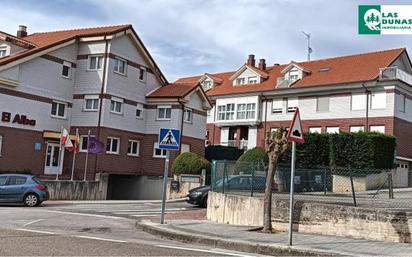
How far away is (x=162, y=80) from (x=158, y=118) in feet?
12.3

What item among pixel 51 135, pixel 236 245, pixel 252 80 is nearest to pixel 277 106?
pixel 252 80

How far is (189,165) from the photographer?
3234 centimetres

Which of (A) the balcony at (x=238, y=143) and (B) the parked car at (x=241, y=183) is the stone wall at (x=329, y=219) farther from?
(A) the balcony at (x=238, y=143)

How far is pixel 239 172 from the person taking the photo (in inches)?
Result: 714

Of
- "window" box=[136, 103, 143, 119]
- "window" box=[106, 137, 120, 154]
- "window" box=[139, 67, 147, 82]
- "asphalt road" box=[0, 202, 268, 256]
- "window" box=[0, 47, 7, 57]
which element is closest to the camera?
"asphalt road" box=[0, 202, 268, 256]

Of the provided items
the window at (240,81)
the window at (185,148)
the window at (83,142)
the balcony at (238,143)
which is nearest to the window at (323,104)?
the balcony at (238,143)

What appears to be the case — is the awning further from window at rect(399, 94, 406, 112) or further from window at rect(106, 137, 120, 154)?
window at rect(399, 94, 406, 112)

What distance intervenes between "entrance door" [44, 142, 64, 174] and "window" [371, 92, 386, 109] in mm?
24782

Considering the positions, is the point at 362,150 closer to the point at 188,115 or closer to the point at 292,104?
the point at 188,115

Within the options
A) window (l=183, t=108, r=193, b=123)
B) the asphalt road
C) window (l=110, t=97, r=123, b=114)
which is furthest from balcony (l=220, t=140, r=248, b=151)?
the asphalt road

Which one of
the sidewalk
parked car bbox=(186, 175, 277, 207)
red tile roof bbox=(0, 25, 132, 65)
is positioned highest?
red tile roof bbox=(0, 25, 132, 65)

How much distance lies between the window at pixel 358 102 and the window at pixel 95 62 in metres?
21.2

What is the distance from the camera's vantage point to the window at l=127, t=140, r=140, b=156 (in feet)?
121

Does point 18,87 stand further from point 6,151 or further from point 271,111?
point 271,111
